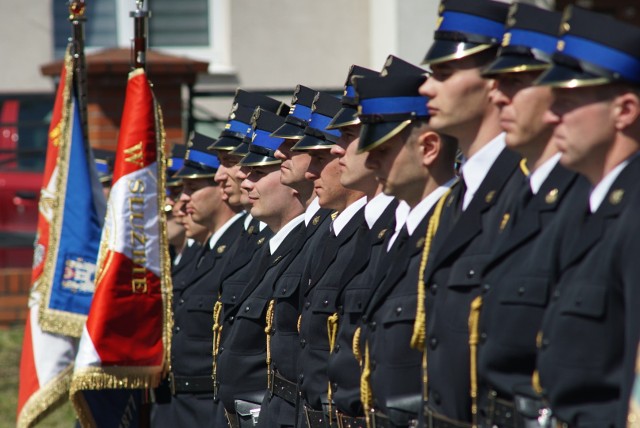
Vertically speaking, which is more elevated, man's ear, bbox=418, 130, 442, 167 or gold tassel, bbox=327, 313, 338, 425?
man's ear, bbox=418, 130, 442, 167

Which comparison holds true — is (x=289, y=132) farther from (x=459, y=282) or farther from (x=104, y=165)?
(x=104, y=165)

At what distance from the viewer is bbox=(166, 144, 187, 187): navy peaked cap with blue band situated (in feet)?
28.7

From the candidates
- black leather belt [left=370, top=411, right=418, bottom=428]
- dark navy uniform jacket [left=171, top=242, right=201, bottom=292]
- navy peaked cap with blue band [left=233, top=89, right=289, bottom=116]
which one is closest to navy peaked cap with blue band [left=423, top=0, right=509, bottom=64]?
black leather belt [left=370, top=411, right=418, bottom=428]

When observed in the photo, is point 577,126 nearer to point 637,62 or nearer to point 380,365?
point 637,62

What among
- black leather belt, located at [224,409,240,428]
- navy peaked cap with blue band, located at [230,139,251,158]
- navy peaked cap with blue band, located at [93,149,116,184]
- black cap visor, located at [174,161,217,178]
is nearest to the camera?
black leather belt, located at [224,409,240,428]

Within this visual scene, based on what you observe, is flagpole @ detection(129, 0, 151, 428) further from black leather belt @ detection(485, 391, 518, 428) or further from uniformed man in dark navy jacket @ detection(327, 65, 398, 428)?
black leather belt @ detection(485, 391, 518, 428)

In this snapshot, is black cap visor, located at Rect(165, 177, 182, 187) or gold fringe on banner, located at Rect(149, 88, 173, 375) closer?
gold fringe on banner, located at Rect(149, 88, 173, 375)

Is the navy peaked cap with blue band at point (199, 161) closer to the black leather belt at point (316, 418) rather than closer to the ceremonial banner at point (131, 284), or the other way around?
the ceremonial banner at point (131, 284)

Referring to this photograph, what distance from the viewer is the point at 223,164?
7.43m

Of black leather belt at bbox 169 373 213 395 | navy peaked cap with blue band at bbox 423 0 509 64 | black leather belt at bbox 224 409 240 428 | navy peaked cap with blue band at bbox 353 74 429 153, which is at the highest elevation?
navy peaked cap with blue band at bbox 423 0 509 64

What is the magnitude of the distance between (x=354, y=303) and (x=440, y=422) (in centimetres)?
91

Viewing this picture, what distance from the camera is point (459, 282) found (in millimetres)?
3965

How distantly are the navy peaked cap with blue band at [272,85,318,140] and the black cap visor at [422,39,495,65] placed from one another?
199cm

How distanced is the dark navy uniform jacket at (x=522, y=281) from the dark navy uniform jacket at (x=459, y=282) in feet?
0.40
